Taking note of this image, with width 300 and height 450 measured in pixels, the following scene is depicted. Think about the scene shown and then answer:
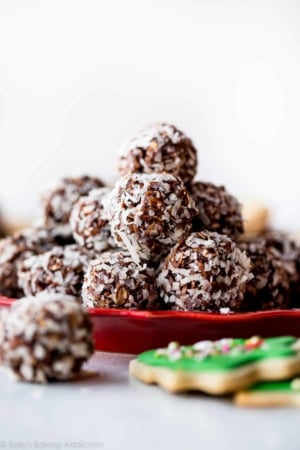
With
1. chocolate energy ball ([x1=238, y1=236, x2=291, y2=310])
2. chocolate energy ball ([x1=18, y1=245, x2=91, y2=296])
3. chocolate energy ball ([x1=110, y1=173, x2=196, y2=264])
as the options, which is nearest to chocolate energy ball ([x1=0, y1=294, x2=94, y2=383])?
chocolate energy ball ([x1=110, y1=173, x2=196, y2=264])

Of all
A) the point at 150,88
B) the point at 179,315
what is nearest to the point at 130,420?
the point at 179,315

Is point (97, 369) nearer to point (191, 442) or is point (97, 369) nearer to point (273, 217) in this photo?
point (191, 442)

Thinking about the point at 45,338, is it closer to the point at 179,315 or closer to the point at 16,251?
the point at 179,315

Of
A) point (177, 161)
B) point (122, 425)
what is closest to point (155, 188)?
point (177, 161)

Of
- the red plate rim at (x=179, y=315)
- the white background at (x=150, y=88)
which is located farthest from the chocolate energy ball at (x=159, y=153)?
the white background at (x=150, y=88)

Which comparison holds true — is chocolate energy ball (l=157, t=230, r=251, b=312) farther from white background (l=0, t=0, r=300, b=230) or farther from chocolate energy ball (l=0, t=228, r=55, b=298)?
white background (l=0, t=0, r=300, b=230)

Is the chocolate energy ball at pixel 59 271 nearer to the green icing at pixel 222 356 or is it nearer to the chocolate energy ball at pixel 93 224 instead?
the chocolate energy ball at pixel 93 224
